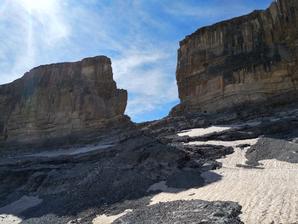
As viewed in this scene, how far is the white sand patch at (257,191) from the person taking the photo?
1305 centimetres

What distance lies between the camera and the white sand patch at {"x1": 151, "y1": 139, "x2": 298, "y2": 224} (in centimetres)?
1305

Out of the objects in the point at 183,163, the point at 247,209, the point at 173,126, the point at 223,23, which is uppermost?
the point at 223,23

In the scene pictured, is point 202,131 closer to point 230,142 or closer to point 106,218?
point 230,142

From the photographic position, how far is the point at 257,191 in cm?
1588

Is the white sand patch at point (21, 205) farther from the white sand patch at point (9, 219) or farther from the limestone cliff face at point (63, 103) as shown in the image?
the limestone cliff face at point (63, 103)

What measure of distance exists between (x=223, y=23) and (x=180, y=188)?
81.0ft

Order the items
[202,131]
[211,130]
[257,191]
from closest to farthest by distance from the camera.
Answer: [257,191], [211,130], [202,131]

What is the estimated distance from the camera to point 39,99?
156ft

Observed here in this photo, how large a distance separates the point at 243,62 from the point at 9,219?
23.7m

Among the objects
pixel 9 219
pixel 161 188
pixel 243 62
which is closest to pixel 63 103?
pixel 243 62

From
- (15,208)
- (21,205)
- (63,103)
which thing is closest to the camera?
(15,208)

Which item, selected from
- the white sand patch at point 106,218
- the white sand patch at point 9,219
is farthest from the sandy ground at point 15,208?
the white sand patch at point 106,218

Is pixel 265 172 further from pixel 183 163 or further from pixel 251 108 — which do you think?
pixel 251 108

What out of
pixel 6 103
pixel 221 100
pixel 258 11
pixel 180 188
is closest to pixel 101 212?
pixel 180 188
